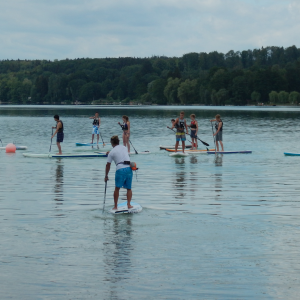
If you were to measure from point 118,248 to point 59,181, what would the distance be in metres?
9.00

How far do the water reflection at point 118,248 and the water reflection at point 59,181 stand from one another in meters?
2.95

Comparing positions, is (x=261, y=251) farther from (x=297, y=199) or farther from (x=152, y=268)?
(x=297, y=199)

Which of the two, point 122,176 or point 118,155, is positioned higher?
point 118,155

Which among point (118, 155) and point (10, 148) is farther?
point (10, 148)

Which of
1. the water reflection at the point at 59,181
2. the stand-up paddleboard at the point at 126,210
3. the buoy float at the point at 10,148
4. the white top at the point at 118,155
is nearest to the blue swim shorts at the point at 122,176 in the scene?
the white top at the point at 118,155

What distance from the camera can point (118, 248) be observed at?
33.8ft

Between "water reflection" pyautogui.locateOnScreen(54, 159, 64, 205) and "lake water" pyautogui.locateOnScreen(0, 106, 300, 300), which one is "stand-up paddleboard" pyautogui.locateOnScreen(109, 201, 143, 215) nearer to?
"lake water" pyautogui.locateOnScreen(0, 106, 300, 300)

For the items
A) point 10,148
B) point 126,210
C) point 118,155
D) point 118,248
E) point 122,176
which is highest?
point 118,155


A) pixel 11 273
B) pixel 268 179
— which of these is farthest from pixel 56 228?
pixel 268 179

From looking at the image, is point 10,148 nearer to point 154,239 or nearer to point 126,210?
point 126,210

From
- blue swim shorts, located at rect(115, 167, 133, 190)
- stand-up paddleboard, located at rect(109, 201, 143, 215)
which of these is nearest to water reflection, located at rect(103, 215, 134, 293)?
stand-up paddleboard, located at rect(109, 201, 143, 215)

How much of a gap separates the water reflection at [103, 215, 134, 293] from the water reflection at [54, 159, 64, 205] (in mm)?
2955

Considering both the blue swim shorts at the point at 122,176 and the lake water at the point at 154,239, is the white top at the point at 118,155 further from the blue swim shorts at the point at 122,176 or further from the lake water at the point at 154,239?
the lake water at the point at 154,239

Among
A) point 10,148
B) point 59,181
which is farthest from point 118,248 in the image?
point 10,148
